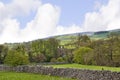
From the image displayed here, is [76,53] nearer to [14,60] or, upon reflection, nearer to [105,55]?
[105,55]

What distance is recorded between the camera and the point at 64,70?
39469 mm

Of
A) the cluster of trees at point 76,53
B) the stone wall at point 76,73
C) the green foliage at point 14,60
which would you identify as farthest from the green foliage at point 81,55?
the stone wall at point 76,73

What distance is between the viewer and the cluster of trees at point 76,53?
7125 centimetres

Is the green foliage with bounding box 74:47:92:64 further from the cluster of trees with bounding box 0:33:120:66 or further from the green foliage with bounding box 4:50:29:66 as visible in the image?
the green foliage with bounding box 4:50:29:66

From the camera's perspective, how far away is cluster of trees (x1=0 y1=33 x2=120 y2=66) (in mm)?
71250

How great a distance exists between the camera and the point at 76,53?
93625mm

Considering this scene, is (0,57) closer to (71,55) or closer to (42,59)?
(42,59)

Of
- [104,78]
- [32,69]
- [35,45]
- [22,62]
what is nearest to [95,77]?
[104,78]

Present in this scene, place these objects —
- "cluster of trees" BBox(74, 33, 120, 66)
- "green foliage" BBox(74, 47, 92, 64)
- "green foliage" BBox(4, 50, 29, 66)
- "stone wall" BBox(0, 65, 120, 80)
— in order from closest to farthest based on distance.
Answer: "stone wall" BBox(0, 65, 120, 80)
"green foliage" BBox(4, 50, 29, 66)
"cluster of trees" BBox(74, 33, 120, 66)
"green foliage" BBox(74, 47, 92, 64)

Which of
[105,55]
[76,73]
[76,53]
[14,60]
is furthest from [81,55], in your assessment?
[76,73]

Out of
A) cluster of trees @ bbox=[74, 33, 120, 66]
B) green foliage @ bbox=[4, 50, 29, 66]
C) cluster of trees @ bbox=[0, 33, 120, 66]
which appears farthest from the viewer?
cluster of trees @ bbox=[74, 33, 120, 66]

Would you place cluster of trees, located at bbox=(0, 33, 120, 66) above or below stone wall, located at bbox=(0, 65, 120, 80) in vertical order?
above

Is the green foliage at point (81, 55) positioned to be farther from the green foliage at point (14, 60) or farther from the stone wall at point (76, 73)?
the stone wall at point (76, 73)

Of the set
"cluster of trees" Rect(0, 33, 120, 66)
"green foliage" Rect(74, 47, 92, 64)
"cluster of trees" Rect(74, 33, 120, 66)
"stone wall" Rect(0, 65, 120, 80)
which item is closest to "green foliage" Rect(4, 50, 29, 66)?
"cluster of trees" Rect(0, 33, 120, 66)
